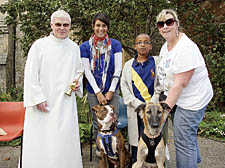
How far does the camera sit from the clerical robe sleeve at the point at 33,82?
3.30 metres

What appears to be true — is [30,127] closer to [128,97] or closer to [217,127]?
[128,97]

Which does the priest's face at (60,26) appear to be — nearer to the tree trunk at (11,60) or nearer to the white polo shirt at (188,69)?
the white polo shirt at (188,69)

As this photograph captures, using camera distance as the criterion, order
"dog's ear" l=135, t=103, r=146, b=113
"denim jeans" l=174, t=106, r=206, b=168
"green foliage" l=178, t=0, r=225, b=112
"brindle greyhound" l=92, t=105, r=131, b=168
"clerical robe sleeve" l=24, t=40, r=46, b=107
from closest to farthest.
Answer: "denim jeans" l=174, t=106, r=206, b=168 < "dog's ear" l=135, t=103, r=146, b=113 < "clerical robe sleeve" l=24, t=40, r=46, b=107 < "brindle greyhound" l=92, t=105, r=131, b=168 < "green foliage" l=178, t=0, r=225, b=112

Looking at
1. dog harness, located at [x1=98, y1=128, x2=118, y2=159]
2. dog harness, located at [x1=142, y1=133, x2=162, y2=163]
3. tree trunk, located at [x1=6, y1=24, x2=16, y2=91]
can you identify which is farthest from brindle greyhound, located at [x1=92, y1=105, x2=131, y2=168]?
tree trunk, located at [x1=6, y1=24, x2=16, y2=91]

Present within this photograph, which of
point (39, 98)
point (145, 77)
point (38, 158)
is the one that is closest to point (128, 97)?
point (145, 77)

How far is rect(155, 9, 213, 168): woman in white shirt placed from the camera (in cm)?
259

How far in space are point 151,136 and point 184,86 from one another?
0.81 metres

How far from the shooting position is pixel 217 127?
673 centimetres

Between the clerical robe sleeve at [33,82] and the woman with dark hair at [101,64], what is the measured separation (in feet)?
2.45

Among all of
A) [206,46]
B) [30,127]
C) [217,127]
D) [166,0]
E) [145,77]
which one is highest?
[166,0]

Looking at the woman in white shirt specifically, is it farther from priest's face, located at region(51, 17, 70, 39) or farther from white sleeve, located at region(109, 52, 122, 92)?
priest's face, located at region(51, 17, 70, 39)

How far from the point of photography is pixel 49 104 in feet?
11.3

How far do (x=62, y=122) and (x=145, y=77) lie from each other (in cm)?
137

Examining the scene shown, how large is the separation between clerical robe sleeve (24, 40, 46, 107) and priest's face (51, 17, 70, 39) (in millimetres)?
381
